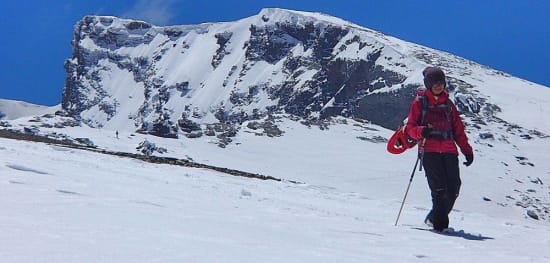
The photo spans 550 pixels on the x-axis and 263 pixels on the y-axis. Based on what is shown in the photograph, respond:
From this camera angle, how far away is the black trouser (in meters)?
8.68

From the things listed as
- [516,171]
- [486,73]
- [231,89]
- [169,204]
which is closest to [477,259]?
[169,204]

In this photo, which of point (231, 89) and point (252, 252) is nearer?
point (252, 252)

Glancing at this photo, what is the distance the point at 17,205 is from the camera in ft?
19.4

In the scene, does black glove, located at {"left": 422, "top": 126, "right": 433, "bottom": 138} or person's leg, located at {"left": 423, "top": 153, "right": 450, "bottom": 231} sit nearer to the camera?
black glove, located at {"left": 422, "top": 126, "right": 433, "bottom": 138}

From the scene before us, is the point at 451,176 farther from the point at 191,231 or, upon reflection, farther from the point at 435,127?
the point at 191,231

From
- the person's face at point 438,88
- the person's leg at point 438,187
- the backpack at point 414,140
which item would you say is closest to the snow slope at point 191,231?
the person's leg at point 438,187

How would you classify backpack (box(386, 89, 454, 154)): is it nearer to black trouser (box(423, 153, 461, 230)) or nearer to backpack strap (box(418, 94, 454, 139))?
backpack strap (box(418, 94, 454, 139))

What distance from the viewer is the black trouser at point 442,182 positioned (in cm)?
868

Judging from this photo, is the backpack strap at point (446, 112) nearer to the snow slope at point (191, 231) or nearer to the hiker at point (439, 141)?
the hiker at point (439, 141)

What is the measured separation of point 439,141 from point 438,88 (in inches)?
25.8

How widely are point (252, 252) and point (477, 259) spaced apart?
2094 mm

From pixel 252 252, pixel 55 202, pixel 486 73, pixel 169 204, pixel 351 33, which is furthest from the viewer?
pixel 351 33

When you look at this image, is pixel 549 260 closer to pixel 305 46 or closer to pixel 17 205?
pixel 17 205

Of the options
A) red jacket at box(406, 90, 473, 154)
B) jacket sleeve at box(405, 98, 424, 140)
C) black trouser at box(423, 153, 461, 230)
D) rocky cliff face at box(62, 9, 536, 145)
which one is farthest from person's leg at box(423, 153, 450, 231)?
rocky cliff face at box(62, 9, 536, 145)
